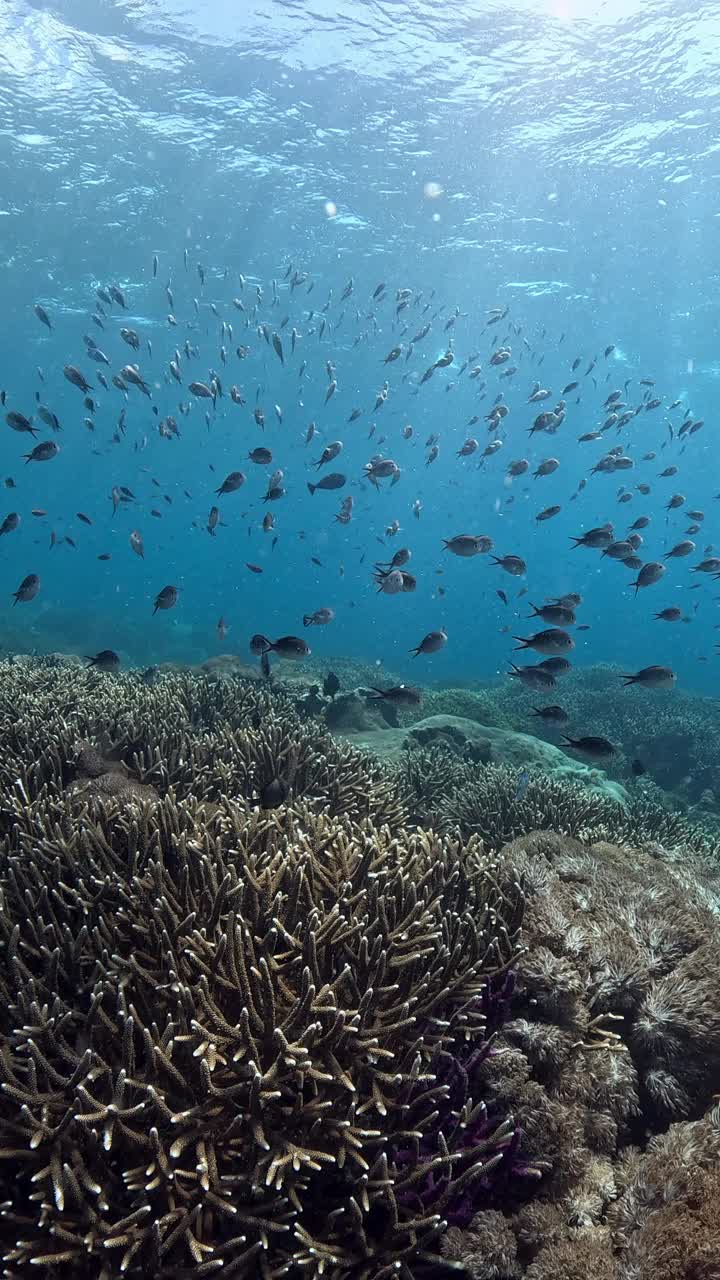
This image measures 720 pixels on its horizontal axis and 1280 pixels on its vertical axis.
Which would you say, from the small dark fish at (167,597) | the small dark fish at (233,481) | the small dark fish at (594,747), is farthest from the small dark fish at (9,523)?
the small dark fish at (594,747)

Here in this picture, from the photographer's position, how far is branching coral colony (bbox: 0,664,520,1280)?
8.11ft

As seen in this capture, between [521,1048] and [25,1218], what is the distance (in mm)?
2203

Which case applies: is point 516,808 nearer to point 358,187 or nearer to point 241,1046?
point 241,1046

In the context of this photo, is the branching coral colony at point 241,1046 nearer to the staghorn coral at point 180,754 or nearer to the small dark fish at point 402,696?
the staghorn coral at point 180,754

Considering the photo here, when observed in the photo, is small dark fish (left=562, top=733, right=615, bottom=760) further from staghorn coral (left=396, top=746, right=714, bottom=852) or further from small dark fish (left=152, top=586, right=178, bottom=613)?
small dark fish (left=152, top=586, right=178, bottom=613)

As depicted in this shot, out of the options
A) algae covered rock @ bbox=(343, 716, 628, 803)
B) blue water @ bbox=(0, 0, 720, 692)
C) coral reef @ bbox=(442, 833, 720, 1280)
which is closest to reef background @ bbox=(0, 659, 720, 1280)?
coral reef @ bbox=(442, 833, 720, 1280)

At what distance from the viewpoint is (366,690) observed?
1453 cm

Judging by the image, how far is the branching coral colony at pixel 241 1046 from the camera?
247 cm

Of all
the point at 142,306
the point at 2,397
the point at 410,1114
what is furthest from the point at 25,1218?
the point at 142,306

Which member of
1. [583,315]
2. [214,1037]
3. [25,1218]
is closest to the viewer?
[25,1218]

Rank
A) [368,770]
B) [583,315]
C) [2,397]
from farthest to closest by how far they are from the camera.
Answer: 1. [583,315]
2. [2,397]
3. [368,770]

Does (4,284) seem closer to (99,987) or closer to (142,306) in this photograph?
(142,306)

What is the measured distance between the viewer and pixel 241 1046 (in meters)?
2.82

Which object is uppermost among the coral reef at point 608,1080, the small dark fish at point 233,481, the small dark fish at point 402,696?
the small dark fish at point 233,481
